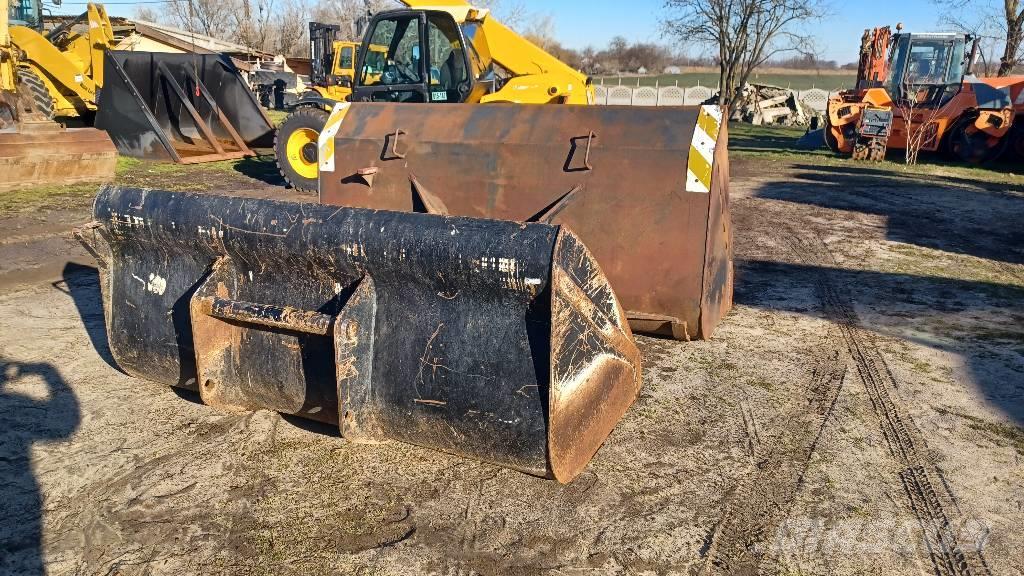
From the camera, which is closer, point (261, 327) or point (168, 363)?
point (261, 327)

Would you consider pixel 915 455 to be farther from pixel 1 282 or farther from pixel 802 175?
pixel 802 175

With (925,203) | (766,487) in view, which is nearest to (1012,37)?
(925,203)

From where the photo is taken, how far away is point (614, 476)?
293 cm

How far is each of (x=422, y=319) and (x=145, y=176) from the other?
831 centimetres

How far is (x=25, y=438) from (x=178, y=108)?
910cm

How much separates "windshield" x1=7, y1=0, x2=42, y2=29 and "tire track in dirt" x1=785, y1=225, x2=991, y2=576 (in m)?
15.6

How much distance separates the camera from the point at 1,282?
533cm

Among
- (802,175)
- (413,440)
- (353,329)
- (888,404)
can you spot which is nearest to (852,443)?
(888,404)

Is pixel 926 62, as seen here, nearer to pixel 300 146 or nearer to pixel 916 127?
pixel 916 127

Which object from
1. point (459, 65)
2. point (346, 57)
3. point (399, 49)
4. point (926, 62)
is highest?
point (926, 62)

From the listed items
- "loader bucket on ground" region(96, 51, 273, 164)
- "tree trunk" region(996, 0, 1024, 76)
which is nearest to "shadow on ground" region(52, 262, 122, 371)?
"loader bucket on ground" region(96, 51, 273, 164)

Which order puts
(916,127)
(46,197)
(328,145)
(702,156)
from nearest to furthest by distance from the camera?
1. (702,156)
2. (328,145)
3. (46,197)
4. (916,127)

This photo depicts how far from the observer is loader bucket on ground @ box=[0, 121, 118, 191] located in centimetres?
848

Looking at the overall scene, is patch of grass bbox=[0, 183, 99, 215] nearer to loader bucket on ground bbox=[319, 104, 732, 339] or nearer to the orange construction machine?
loader bucket on ground bbox=[319, 104, 732, 339]
